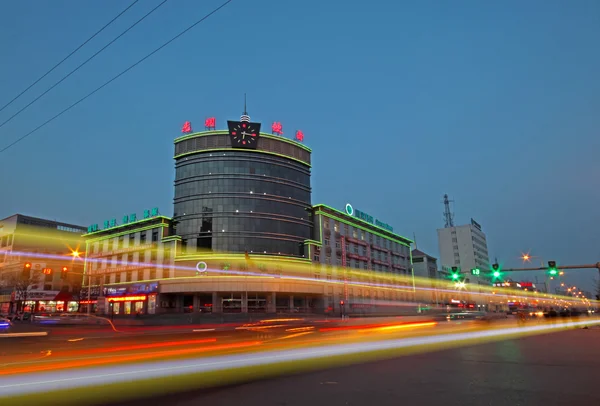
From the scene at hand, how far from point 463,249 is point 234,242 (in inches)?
4190

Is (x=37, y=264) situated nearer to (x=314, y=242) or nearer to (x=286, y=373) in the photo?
(x=314, y=242)

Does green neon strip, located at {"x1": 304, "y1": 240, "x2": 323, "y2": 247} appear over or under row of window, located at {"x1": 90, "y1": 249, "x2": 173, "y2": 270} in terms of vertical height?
over

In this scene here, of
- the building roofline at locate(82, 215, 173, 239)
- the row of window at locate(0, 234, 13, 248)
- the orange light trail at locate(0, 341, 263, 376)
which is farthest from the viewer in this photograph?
the row of window at locate(0, 234, 13, 248)

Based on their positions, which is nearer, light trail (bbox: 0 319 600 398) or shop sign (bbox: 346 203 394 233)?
light trail (bbox: 0 319 600 398)

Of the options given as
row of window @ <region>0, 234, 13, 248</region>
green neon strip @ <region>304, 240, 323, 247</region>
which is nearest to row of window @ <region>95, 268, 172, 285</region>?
green neon strip @ <region>304, 240, 323, 247</region>

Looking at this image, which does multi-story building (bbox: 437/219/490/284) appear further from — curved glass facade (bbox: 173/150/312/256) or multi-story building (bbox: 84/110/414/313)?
curved glass facade (bbox: 173/150/312/256)

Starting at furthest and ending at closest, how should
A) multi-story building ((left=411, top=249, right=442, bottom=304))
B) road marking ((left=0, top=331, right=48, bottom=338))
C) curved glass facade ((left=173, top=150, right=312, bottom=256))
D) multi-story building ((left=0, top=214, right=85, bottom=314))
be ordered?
multi-story building ((left=411, top=249, right=442, bottom=304)) < multi-story building ((left=0, top=214, right=85, bottom=314)) < curved glass facade ((left=173, top=150, right=312, bottom=256)) < road marking ((left=0, top=331, right=48, bottom=338))

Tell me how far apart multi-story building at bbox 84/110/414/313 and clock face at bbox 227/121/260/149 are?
166mm

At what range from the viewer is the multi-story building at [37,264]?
3344 inches

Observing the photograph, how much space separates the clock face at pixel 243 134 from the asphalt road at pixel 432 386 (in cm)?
5469

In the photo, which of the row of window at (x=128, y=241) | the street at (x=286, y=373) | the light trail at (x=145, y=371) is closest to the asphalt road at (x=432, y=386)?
the street at (x=286, y=373)

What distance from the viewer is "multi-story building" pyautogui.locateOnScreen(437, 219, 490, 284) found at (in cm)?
13938

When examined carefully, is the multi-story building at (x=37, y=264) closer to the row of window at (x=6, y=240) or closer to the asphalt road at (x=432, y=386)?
the row of window at (x=6, y=240)

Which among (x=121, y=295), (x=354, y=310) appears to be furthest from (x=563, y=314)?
(x=121, y=295)
